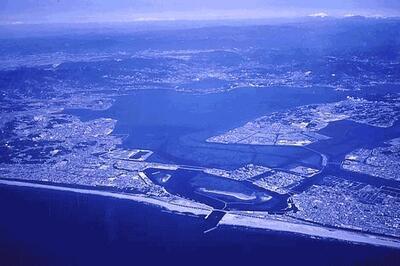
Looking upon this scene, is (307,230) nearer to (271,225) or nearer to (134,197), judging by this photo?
(271,225)

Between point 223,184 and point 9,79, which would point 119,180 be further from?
point 9,79

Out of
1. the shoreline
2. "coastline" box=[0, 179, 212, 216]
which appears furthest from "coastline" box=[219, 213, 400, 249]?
"coastline" box=[0, 179, 212, 216]

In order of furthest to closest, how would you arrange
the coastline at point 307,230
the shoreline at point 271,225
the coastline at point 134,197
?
1. the coastline at point 134,197
2. the shoreline at point 271,225
3. the coastline at point 307,230

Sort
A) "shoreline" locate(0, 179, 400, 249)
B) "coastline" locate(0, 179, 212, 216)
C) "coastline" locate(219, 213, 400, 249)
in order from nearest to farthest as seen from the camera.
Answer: "coastline" locate(219, 213, 400, 249), "shoreline" locate(0, 179, 400, 249), "coastline" locate(0, 179, 212, 216)

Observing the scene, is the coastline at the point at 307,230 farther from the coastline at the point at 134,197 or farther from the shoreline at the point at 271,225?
the coastline at the point at 134,197

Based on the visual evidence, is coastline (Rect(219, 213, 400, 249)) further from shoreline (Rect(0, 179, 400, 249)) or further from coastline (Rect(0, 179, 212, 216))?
coastline (Rect(0, 179, 212, 216))

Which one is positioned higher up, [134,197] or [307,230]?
[134,197]

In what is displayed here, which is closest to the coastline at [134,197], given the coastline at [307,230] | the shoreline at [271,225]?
the shoreline at [271,225]

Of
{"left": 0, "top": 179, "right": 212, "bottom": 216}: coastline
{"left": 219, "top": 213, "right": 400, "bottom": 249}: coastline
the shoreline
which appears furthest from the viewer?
{"left": 0, "top": 179, "right": 212, "bottom": 216}: coastline

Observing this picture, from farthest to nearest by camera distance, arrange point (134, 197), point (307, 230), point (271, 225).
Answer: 1. point (134, 197)
2. point (271, 225)
3. point (307, 230)

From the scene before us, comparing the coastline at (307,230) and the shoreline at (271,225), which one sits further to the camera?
the shoreline at (271,225)

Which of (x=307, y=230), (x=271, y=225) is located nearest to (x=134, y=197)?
(x=271, y=225)
